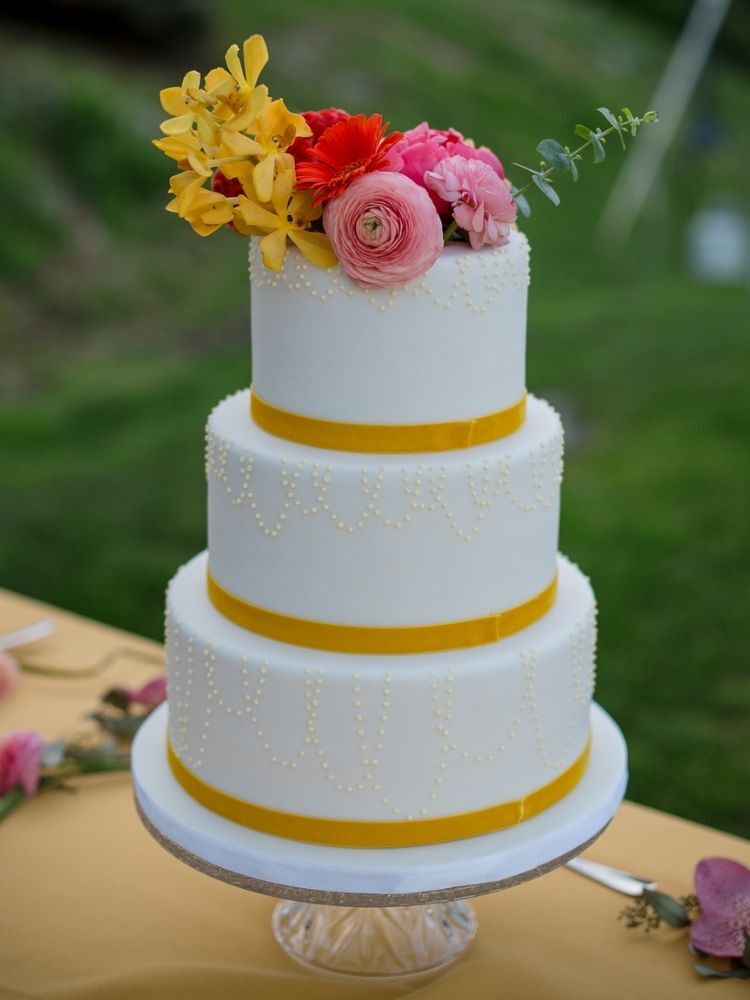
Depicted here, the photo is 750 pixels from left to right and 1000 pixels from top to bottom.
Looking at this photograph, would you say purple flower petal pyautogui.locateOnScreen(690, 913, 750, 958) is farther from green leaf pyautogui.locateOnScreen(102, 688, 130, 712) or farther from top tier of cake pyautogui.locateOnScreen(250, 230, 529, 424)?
green leaf pyautogui.locateOnScreen(102, 688, 130, 712)

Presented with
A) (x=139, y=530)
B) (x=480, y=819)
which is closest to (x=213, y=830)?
(x=480, y=819)

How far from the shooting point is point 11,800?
Result: 3.00 meters

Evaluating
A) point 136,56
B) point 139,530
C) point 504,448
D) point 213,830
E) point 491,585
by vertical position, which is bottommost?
point 139,530

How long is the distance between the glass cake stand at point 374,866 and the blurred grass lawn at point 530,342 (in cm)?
182

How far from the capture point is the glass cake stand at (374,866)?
2248 millimetres

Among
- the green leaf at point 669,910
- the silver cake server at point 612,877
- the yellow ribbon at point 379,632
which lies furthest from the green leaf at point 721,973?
the yellow ribbon at point 379,632

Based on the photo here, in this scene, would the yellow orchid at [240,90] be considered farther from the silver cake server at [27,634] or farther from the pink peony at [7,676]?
the silver cake server at [27,634]

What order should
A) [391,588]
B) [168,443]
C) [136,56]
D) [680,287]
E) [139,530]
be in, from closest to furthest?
[391,588]
[139,530]
[168,443]
[680,287]
[136,56]

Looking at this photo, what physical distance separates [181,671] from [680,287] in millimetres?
6935

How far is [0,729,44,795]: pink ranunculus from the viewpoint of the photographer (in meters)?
3.00

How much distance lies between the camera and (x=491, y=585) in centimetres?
232

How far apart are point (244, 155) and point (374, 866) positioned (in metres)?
1.12

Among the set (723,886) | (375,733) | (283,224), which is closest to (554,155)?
(283,224)

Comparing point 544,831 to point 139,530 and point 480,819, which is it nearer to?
point 480,819
